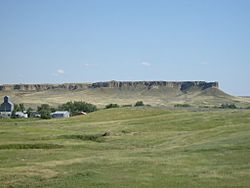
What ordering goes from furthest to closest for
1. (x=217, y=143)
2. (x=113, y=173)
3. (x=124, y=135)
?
1. (x=124, y=135)
2. (x=217, y=143)
3. (x=113, y=173)

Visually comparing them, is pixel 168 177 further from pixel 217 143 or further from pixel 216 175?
pixel 217 143

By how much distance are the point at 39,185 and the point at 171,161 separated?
1044 cm

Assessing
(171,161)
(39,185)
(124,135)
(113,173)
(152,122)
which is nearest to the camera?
(39,185)

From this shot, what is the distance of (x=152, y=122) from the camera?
264 ft

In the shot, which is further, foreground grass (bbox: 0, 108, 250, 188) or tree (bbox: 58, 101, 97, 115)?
tree (bbox: 58, 101, 97, 115)

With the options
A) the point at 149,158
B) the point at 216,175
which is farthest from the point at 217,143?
the point at 216,175

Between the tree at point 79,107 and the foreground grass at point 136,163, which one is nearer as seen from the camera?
the foreground grass at point 136,163

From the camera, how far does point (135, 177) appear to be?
99.2 ft

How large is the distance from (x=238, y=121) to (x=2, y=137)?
31.0m

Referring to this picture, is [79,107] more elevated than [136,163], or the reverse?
[79,107]

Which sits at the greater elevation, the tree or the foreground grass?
the tree

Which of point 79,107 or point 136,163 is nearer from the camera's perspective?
point 136,163

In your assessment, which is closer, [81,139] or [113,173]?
[113,173]

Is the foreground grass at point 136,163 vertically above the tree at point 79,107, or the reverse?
the tree at point 79,107
